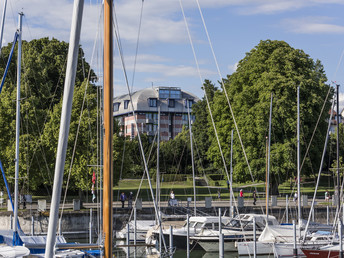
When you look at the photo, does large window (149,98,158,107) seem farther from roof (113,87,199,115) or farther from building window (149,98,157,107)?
roof (113,87,199,115)

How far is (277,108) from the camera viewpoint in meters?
58.3

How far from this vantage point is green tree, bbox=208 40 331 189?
57219 millimetres

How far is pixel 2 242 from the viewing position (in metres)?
22.5

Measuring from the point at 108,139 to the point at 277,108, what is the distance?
47.4 meters

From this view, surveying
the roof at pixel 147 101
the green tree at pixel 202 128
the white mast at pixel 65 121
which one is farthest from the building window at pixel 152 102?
the white mast at pixel 65 121

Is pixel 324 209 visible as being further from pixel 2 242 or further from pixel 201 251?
pixel 2 242

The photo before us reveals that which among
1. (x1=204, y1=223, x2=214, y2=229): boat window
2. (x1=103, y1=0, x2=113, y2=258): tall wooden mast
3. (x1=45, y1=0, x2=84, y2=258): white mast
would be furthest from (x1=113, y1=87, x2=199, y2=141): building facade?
(x1=45, y1=0, x2=84, y2=258): white mast

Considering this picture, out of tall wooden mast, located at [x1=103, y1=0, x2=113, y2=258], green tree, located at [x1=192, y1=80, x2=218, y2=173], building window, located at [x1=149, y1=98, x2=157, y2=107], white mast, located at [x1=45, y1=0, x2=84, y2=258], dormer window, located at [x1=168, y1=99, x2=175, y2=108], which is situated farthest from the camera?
dormer window, located at [x1=168, y1=99, x2=175, y2=108]

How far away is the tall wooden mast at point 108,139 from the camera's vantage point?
1191cm

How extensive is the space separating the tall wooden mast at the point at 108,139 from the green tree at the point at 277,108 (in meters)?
44.3

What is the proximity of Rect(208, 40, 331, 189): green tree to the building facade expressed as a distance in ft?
193

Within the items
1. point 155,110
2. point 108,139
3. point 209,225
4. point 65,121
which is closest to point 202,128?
point 155,110

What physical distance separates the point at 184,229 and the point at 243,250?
4.92 m

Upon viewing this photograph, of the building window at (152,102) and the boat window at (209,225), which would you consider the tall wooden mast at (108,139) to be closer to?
the boat window at (209,225)
